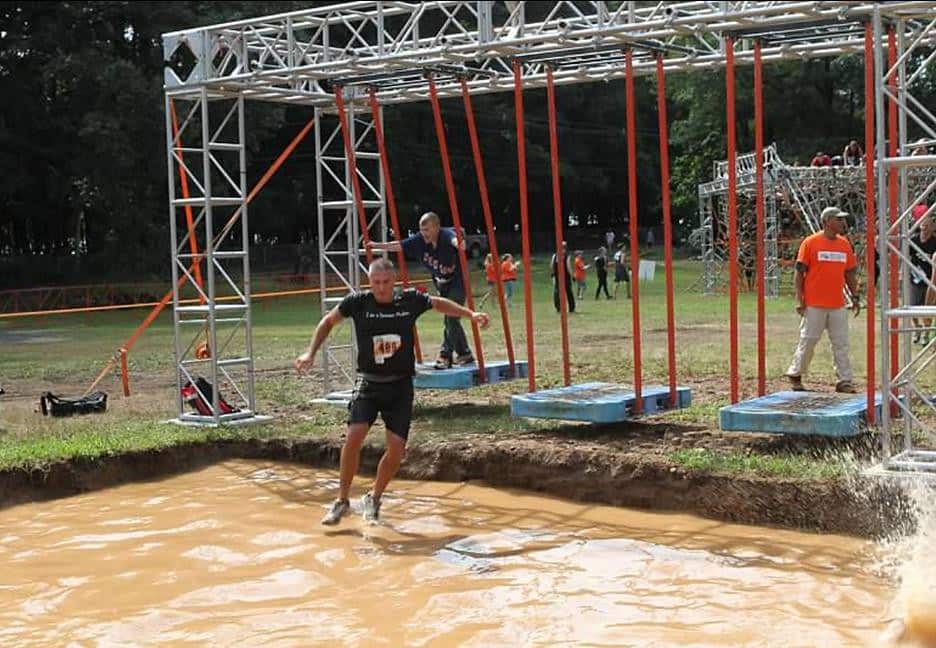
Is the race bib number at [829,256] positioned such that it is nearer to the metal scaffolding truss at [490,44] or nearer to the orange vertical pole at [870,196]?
the orange vertical pole at [870,196]

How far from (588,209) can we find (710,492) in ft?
210

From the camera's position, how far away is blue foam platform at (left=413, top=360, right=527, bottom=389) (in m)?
13.1

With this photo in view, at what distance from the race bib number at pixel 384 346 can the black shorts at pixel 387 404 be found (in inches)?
9.2

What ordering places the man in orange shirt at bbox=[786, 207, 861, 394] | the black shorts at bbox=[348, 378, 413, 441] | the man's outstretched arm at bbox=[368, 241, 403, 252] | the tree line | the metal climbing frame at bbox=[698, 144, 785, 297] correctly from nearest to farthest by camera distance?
the black shorts at bbox=[348, 378, 413, 441]
the man in orange shirt at bbox=[786, 207, 861, 394]
the man's outstretched arm at bbox=[368, 241, 403, 252]
the metal climbing frame at bbox=[698, 144, 785, 297]
the tree line

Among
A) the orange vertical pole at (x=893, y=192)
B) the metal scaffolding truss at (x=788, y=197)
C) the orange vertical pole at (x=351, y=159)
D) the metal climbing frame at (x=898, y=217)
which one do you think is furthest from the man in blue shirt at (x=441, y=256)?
the metal scaffolding truss at (x=788, y=197)

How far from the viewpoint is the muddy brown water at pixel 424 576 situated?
6871 millimetres

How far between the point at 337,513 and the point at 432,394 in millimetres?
5817

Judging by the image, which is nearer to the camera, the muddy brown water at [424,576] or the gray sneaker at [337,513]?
the muddy brown water at [424,576]

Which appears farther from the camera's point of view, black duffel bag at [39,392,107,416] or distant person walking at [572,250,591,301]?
distant person walking at [572,250,591,301]

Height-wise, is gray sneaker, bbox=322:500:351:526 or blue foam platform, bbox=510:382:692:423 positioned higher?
blue foam platform, bbox=510:382:692:423

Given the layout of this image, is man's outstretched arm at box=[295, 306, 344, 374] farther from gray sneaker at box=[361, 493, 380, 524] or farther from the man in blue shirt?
the man in blue shirt

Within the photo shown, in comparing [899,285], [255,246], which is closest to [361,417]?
[899,285]

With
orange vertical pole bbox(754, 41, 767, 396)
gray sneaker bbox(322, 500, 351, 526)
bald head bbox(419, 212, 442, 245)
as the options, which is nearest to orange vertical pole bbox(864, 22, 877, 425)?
orange vertical pole bbox(754, 41, 767, 396)

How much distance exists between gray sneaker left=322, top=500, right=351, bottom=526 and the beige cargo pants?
5242mm
